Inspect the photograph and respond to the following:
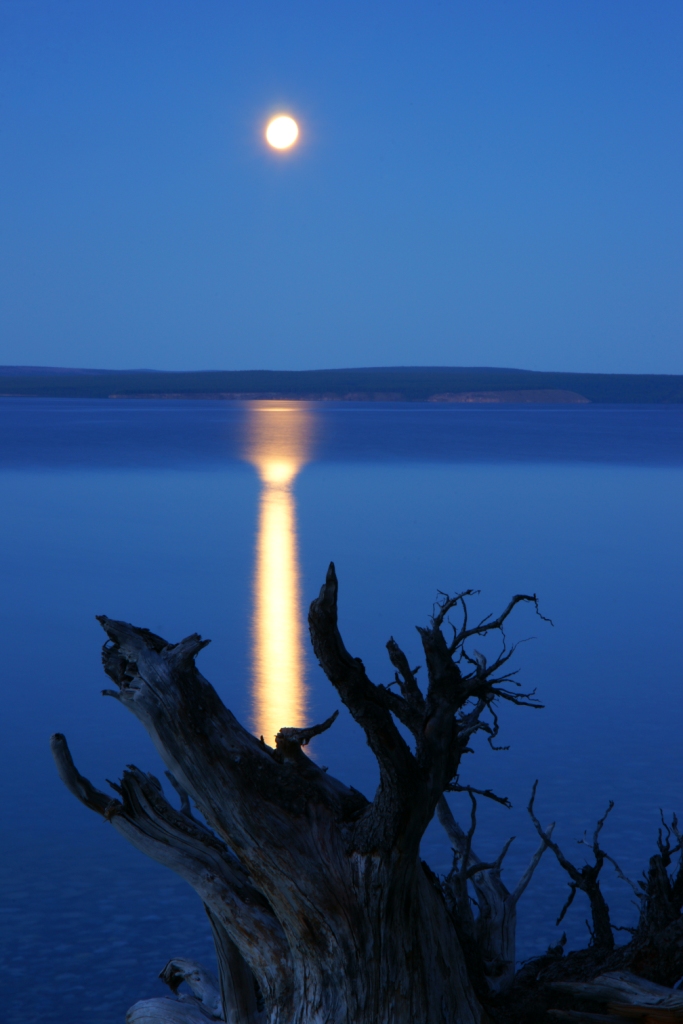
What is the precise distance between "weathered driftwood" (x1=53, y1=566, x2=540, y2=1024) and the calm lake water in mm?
2127

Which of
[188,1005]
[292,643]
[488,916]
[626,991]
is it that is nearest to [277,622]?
[292,643]

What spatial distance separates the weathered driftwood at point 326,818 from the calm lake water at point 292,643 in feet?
6.98

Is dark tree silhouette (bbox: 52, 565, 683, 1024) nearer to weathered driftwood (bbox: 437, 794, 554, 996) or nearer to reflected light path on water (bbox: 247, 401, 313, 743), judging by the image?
weathered driftwood (bbox: 437, 794, 554, 996)

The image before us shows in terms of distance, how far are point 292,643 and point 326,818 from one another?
8.81 metres

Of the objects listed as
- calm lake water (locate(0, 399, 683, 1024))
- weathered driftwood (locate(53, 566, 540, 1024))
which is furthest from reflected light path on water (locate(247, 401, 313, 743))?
weathered driftwood (locate(53, 566, 540, 1024))

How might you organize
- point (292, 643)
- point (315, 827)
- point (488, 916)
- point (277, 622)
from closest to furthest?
point (315, 827) < point (488, 916) < point (292, 643) < point (277, 622)

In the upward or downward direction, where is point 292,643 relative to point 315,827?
upward

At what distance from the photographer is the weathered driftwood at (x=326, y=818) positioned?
3.90 m

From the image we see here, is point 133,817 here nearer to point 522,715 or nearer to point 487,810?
point 487,810

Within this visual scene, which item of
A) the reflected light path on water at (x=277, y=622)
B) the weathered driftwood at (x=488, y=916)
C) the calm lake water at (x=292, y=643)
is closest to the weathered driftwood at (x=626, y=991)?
the weathered driftwood at (x=488, y=916)

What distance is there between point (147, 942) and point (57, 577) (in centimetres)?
1122

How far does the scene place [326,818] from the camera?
13.2ft

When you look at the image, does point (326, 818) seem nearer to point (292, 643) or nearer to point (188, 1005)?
point (188, 1005)

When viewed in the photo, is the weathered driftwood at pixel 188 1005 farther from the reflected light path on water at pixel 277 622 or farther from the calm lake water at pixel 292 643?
the reflected light path on water at pixel 277 622
